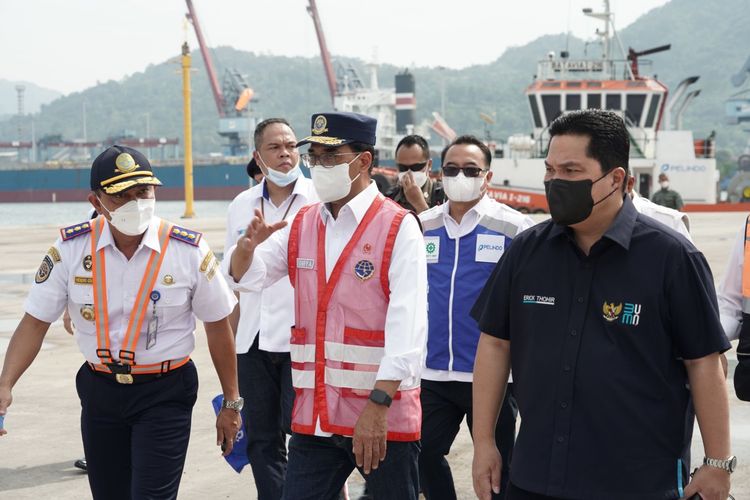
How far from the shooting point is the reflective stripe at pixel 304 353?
3.45 meters

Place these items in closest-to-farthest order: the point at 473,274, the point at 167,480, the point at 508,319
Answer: the point at 508,319 → the point at 167,480 → the point at 473,274

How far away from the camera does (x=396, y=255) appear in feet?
11.2

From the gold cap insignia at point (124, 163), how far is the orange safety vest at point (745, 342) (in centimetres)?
235

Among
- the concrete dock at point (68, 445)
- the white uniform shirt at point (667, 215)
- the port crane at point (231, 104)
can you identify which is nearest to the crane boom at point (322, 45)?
the port crane at point (231, 104)

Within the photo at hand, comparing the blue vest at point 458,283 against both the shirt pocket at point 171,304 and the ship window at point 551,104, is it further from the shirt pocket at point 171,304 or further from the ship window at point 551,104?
the ship window at point 551,104

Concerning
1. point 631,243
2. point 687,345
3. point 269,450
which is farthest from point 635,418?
point 269,450

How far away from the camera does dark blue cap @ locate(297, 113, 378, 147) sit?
141 inches

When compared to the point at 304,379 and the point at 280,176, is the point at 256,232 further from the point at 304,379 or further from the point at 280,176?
the point at 280,176

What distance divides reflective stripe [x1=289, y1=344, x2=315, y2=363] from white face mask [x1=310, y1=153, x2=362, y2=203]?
1.75 feet

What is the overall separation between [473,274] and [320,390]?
1373 mm

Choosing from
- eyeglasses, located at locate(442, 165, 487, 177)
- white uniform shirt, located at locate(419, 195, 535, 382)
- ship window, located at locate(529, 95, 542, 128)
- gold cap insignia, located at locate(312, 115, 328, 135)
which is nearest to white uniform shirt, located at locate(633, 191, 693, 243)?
white uniform shirt, located at locate(419, 195, 535, 382)

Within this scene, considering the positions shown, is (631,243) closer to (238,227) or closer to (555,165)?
(555,165)

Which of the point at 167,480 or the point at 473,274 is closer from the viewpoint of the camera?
the point at 167,480

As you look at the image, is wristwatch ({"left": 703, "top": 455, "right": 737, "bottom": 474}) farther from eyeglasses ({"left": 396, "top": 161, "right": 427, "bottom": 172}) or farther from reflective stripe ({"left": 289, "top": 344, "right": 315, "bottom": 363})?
eyeglasses ({"left": 396, "top": 161, "right": 427, "bottom": 172})
